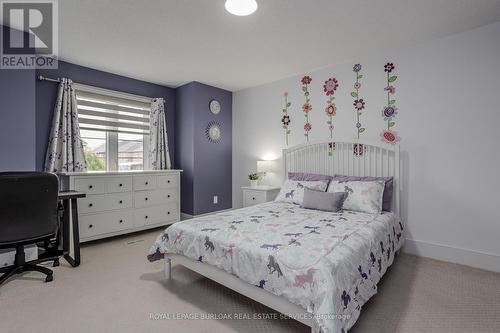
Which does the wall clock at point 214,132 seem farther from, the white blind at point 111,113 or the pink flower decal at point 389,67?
the pink flower decal at point 389,67

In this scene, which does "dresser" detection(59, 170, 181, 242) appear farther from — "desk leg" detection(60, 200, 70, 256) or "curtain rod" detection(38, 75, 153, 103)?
"curtain rod" detection(38, 75, 153, 103)

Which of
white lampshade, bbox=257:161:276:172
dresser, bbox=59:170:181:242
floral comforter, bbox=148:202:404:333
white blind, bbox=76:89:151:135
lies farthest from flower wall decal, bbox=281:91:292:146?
white blind, bbox=76:89:151:135

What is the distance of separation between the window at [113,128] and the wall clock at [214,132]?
3.45 ft

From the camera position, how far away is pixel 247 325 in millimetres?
1729

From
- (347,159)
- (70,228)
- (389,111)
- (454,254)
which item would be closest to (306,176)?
(347,159)

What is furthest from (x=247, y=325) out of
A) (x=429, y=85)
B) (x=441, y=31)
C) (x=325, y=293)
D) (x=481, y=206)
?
(x=441, y=31)

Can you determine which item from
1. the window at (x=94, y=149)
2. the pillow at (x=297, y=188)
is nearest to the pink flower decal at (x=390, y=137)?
the pillow at (x=297, y=188)

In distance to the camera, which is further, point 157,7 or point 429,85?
point 429,85

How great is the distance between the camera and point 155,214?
396 cm

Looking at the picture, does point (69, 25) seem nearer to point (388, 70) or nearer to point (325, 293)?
point (325, 293)

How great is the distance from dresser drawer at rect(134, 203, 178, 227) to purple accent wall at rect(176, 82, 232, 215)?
0.35 meters

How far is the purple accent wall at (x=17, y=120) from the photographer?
2559 millimetres

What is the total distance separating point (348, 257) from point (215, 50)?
266 cm

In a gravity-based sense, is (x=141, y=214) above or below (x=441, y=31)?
below
